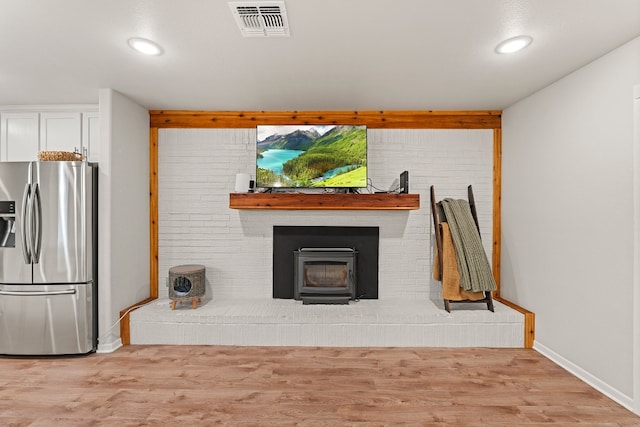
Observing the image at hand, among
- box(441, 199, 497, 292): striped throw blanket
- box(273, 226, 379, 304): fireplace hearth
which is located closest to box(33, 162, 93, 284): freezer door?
box(273, 226, 379, 304): fireplace hearth

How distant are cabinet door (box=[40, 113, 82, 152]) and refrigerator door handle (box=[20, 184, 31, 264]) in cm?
87

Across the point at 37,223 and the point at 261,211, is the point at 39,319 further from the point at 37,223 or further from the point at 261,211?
the point at 261,211

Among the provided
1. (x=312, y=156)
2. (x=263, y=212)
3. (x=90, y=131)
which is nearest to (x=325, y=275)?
(x=263, y=212)

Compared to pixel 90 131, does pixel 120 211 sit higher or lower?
lower

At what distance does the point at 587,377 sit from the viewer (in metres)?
2.49

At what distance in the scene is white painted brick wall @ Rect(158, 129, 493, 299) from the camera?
12.4 ft

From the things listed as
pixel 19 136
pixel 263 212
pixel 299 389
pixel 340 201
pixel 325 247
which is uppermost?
pixel 19 136

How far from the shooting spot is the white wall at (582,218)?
223cm

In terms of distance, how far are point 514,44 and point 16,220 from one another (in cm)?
402

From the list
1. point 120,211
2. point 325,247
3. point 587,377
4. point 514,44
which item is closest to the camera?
point 514,44

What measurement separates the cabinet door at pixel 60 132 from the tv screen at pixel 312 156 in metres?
1.88

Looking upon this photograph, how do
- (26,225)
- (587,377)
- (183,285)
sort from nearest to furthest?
(587,377) → (26,225) → (183,285)

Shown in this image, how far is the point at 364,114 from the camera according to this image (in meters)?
3.75

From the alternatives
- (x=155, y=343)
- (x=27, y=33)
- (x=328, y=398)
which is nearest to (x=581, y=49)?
(x=328, y=398)
